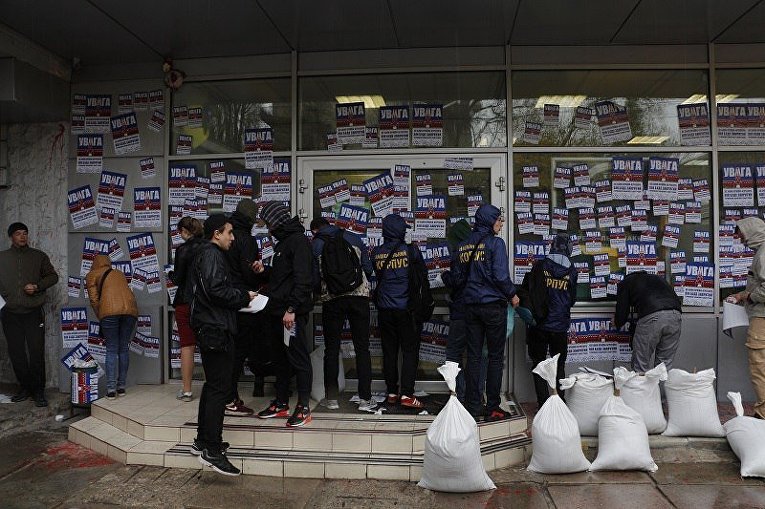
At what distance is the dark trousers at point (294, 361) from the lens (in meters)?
4.71

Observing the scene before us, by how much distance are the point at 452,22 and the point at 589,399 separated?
369cm

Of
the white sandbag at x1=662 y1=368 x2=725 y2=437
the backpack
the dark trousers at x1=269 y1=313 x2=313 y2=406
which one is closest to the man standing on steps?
the dark trousers at x1=269 y1=313 x2=313 y2=406

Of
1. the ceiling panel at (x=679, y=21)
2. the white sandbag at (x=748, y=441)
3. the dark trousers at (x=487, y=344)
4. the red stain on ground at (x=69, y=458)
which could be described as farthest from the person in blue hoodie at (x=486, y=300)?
the red stain on ground at (x=69, y=458)

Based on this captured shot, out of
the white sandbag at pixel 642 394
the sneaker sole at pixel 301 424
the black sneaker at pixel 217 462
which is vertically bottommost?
the black sneaker at pixel 217 462

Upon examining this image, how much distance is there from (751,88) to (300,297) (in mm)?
5230

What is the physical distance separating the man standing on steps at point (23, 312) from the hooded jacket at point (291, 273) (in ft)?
9.55

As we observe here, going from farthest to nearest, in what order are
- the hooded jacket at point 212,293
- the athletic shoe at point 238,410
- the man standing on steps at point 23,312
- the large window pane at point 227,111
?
→ the large window pane at point 227,111 → the man standing on steps at point 23,312 → the athletic shoe at point 238,410 → the hooded jacket at point 212,293

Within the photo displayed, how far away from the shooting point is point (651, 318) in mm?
5238

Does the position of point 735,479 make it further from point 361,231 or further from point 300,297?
point 361,231

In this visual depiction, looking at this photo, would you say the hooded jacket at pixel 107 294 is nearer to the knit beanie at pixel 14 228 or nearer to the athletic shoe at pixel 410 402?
the knit beanie at pixel 14 228

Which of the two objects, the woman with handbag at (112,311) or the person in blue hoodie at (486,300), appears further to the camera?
the woman with handbag at (112,311)

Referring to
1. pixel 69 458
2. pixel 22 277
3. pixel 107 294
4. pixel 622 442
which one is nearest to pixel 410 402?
pixel 622 442

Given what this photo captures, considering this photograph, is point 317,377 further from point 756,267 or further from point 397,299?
point 756,267

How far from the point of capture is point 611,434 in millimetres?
4297
